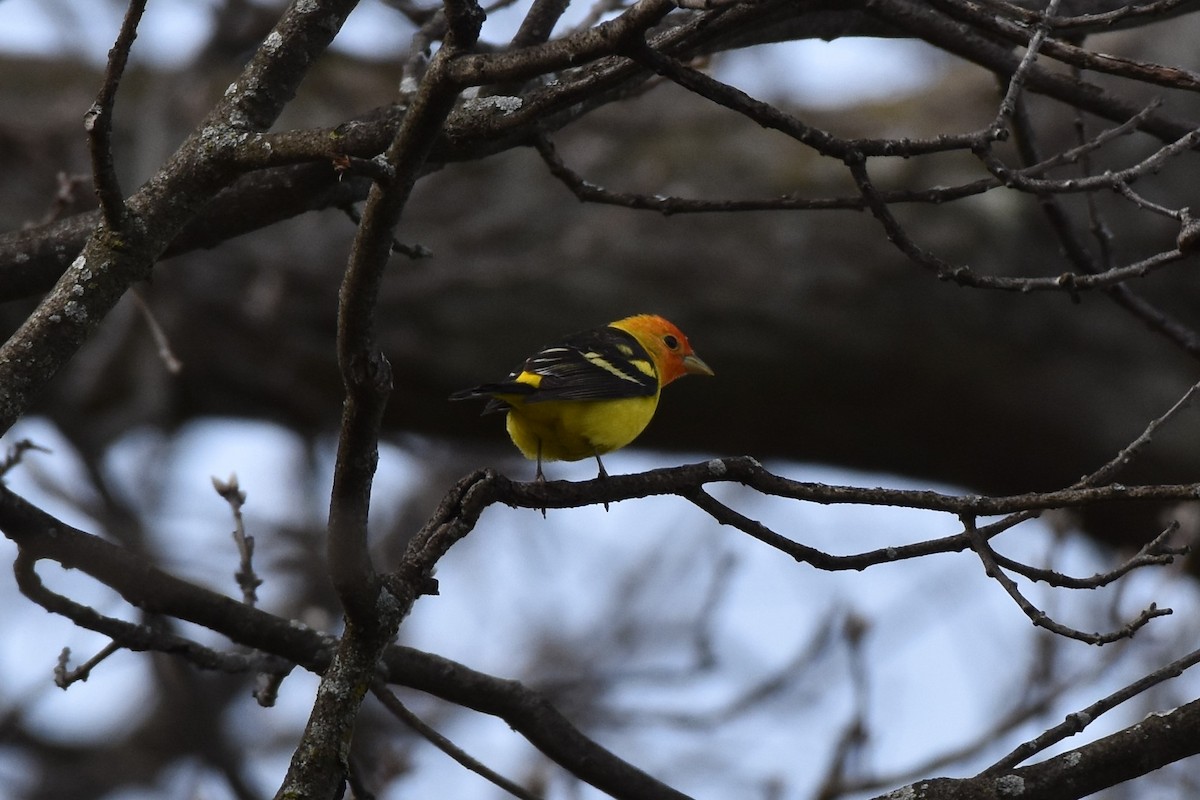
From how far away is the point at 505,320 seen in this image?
24.8ft

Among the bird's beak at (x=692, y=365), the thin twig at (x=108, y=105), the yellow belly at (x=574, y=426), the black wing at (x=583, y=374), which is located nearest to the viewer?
the thin twig at (x=108, y=105)

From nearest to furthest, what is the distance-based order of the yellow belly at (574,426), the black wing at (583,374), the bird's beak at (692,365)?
the black wing at (583,374) → the yellow belly at (574,426) → the bird's beak at (692,365)

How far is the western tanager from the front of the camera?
4020 millimetres

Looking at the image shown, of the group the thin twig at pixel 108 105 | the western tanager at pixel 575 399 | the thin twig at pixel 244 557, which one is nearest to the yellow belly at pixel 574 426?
the western tanager at pixel 575 399

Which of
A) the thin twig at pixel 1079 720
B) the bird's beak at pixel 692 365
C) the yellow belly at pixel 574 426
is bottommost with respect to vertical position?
the thin twig at pixel 1079 720

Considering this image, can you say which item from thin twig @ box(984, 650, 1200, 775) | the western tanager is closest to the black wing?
the western tanager

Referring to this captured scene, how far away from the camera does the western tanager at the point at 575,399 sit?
4020 millimetres

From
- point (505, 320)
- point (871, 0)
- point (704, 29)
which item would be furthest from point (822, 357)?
point (704, 29)

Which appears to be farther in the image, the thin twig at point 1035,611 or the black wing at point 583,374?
the black wing at point 583,374

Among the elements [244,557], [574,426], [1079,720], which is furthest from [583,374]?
[1079,720]

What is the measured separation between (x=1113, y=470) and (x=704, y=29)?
3.88ft

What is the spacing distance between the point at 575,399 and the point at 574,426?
186mm

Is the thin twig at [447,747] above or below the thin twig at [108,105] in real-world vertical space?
below

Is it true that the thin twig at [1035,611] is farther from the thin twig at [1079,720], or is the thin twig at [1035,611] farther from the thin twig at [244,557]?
the thin twig at [244,557]
